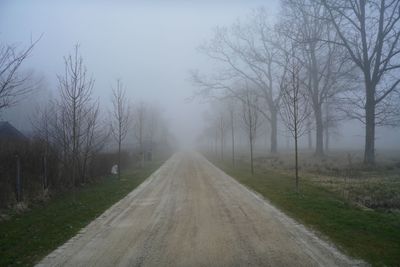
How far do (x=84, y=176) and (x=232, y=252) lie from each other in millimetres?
15013

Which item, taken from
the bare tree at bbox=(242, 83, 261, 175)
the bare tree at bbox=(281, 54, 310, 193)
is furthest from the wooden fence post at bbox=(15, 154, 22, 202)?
the bare tree at bbox=(242, 83, 261, 175)

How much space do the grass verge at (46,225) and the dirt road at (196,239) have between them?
366 millimetres

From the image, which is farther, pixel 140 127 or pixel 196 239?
pixel 140 127

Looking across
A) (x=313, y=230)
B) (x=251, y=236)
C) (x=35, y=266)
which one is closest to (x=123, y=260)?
(x=35, y=266)

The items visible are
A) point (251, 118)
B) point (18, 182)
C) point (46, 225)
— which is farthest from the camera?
point (251, 118)

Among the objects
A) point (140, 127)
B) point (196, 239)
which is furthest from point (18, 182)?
point (140, 127)

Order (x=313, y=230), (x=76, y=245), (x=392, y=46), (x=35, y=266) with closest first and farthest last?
(x=35, y=266)
(x=76, y=245)
(x=313, y=230)
(x=392, y=46)

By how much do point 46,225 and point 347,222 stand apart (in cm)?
750

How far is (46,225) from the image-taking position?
9867mm

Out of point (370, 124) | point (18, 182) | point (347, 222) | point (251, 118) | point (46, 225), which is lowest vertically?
point (46, 225)

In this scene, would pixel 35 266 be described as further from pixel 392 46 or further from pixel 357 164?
pixel 392 46

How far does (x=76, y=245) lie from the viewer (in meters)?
7.83

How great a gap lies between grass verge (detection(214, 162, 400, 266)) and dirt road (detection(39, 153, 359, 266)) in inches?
17.6

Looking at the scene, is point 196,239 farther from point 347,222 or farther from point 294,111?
point 294,111
